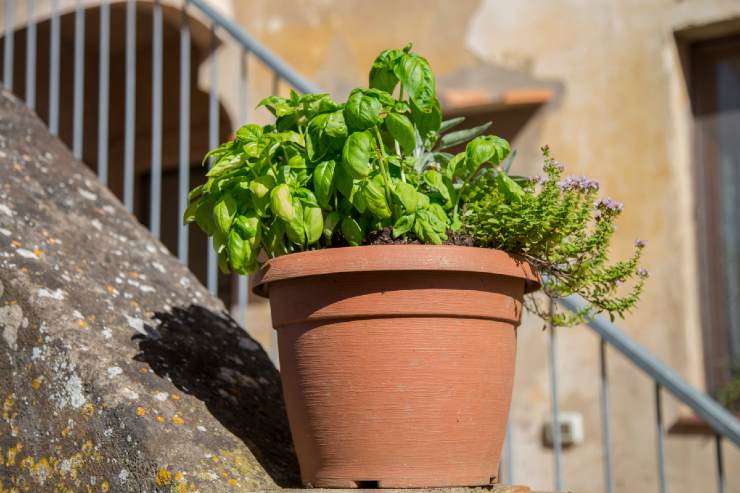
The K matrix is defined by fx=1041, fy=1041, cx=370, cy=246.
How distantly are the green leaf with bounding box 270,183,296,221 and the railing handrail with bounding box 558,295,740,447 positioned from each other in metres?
0.84

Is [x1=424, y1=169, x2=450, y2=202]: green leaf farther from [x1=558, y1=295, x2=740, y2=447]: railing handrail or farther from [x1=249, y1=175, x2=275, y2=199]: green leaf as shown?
[x1=558, y1=295, x2=740, y2=447]: railing handrail

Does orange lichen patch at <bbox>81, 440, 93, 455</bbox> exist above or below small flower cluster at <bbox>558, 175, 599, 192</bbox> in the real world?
below

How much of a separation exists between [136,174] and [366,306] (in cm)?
553

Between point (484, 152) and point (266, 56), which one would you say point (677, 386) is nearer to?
point (484, 152)

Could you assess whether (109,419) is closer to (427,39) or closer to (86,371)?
(86,371)

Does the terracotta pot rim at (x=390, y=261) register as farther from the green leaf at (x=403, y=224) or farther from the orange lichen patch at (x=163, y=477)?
the orange lichen patch at (x=163, y=477)

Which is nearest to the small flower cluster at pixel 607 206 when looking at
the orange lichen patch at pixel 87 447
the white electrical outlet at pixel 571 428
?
the orange lichen patch at pixel 87 447

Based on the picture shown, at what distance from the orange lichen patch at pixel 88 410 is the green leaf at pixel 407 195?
0.62m

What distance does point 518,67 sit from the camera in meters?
5.23

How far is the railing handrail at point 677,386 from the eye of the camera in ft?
7.44

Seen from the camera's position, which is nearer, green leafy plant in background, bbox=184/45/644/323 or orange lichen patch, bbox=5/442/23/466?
green leafy plant in background, bbox=184/45/644/323

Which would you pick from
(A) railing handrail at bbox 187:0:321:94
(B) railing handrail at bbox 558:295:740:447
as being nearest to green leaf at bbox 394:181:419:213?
(B) railing handrail at bbox 558:295:740:447

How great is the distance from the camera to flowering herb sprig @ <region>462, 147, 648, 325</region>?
1.66 m

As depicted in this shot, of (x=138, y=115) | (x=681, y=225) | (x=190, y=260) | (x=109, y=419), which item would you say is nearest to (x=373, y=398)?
(x=109, y=419)
